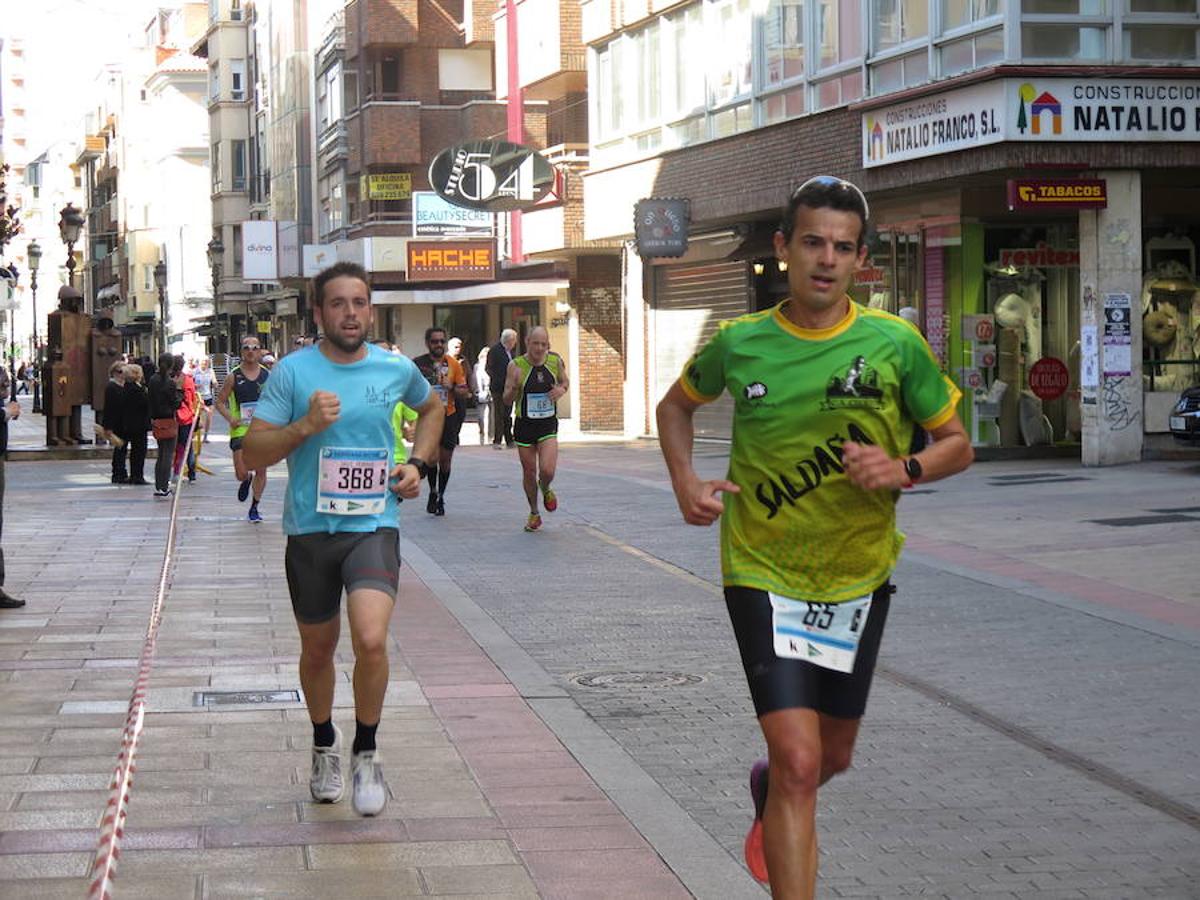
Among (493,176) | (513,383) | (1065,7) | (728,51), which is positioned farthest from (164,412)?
(493,176)

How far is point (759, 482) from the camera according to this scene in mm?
4891

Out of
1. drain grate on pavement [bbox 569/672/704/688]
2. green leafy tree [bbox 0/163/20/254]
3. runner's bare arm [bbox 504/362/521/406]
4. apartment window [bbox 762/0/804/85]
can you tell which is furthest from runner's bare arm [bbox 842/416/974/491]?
apartment window [bbox 762/0/804/85]

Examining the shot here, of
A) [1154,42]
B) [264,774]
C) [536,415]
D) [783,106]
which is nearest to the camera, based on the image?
[264,774]

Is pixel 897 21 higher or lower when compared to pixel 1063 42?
higher

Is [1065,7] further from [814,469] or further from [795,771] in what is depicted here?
[795,771]

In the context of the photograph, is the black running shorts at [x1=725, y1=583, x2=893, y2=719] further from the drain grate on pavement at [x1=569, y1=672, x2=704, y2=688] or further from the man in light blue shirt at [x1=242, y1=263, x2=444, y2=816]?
the drain grate on pavement at [x1=569, y1=672, x2=704, y2=688]

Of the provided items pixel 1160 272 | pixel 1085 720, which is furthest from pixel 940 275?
pixel 1085 720

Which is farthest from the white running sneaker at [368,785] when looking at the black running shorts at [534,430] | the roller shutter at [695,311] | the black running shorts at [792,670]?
the roller shutter at [695,311]

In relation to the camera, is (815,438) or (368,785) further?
(368,785)

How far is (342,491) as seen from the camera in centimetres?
662

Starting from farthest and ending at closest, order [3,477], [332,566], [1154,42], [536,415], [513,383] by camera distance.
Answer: [1154,42] → [513,383] → [536,415] → [3,477] → [332,566]

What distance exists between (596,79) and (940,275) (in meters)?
12.8

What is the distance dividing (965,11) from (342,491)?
19230 mm

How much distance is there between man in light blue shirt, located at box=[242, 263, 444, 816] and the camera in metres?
6.60
